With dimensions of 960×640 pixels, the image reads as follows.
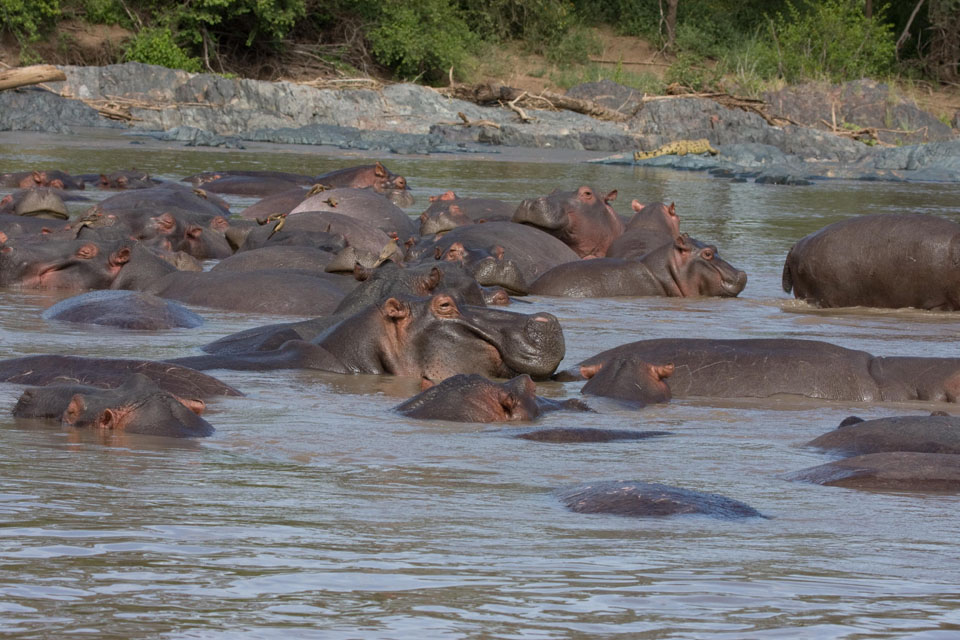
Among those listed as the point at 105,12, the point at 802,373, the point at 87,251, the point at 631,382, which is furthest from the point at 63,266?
the point at 105,12

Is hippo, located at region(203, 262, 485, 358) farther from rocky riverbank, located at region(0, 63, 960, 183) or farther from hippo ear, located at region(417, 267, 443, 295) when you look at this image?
rocky riverbank, located at region(0, 63, 960, 183)

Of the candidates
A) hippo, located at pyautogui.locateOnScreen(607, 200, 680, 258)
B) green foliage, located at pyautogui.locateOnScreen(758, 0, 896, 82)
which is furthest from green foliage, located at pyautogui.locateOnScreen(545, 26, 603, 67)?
hippo, located at pyautogui.locateOnScreen(607, 200, 680, 258)

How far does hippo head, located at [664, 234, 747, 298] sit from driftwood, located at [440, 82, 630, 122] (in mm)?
23218

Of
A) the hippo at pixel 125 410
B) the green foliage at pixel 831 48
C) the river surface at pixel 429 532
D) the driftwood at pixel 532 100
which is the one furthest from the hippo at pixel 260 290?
the green foliage at pixel 831 48

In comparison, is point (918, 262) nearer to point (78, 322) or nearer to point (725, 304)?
point (725, 304)

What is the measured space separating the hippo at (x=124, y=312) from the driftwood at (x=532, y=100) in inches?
1010

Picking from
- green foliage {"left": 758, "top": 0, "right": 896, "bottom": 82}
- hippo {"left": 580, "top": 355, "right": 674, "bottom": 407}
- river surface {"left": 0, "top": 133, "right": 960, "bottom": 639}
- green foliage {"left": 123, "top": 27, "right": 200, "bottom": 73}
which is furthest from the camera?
green foliage {"left": 758, "top": 0, "right": 896, "bottom": 82}

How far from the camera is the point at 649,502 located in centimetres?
386

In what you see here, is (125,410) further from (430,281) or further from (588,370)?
(430,281)

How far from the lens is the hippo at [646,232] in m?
11.3

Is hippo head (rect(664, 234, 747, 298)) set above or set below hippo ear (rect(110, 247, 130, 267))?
below

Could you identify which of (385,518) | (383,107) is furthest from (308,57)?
(385,518)

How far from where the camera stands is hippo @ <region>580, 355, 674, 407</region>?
604 centimetres

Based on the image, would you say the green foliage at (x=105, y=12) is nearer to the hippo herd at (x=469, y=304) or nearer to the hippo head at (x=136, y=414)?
the hippo herd at (x=469, y=304)
